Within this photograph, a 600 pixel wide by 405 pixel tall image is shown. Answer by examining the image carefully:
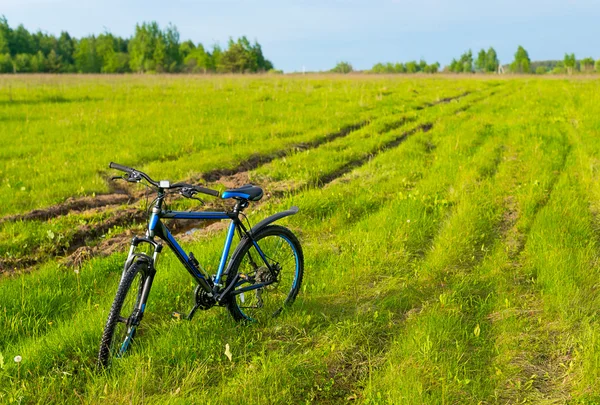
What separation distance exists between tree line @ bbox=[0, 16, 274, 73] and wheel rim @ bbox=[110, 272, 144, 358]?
7443 centimetres

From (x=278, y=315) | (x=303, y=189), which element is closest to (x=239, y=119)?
(x=303, y=189)

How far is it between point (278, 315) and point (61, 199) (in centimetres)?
553

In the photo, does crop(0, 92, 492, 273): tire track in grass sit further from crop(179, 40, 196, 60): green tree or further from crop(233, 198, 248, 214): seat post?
crop(179, 40, 196, 60): green tree

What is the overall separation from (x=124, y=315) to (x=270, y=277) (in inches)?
56.0

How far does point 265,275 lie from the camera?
453 centimetres

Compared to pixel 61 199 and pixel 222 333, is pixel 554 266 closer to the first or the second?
pixel 222 333

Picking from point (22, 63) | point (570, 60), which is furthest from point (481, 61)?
point (22, 63)

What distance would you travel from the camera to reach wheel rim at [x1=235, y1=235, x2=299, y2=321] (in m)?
4.48

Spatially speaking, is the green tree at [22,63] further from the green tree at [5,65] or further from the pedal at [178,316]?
the pedal at [178,316]

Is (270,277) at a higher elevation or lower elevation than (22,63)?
lower

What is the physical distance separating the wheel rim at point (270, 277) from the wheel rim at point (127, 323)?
3.11ft

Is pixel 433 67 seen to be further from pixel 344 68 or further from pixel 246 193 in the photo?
pixel 246 193

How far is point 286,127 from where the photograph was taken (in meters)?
14.7

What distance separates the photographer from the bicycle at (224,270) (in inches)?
141
